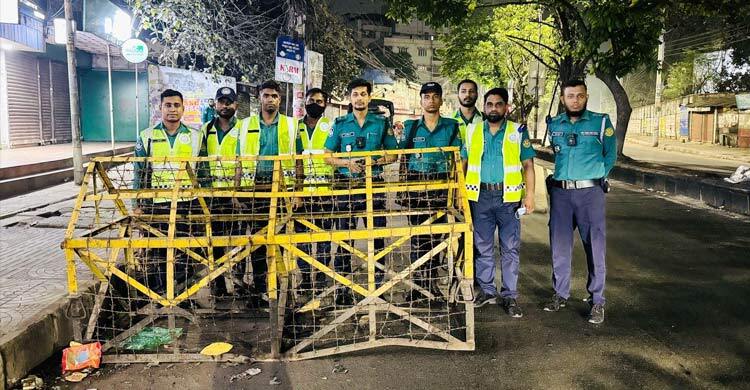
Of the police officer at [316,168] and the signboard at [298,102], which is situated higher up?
the signboard at [298,102]

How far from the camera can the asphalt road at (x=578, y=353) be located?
3674 mm

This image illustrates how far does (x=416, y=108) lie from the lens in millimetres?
45812

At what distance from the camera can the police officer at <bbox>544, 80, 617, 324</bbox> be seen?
4785 mm

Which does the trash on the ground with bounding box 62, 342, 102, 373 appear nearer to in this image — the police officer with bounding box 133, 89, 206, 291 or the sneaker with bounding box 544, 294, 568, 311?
the police officer with bounding box 133, 89, 206, 291

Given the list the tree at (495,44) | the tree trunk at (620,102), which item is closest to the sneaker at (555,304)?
the tree trunk at (620,102)

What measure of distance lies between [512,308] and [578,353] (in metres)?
0.83

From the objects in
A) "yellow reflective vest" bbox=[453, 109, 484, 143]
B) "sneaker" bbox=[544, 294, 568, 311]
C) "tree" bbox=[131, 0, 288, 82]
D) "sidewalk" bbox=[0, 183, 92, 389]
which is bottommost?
"sneaker" bbox=[544, 294, 568, 311]

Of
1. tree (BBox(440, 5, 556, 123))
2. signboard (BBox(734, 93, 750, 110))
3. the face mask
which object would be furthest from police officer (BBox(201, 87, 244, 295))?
signboard (BBox(734, 93, 750, 110))

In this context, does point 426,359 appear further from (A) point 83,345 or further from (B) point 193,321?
(A) point 83,345

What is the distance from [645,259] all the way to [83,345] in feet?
19.4

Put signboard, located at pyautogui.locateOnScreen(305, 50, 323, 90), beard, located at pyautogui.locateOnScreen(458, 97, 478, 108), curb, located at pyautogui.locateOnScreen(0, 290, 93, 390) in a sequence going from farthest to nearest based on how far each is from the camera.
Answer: signboard, located at pyautogui.locateOnScreen(305, 50, 323, 90)
beard, located at pyautogui.locateOnScreen(458, 97, 478, 108)
curb, located at pyautogui.locateOnScreen(0, 290, 93, 390)

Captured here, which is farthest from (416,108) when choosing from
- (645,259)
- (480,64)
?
(645,259)

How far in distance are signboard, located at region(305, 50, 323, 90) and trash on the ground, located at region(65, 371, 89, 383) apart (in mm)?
→ 8667

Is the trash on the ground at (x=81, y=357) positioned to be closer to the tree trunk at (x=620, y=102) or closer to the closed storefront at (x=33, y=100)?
the closed storefront at (x=33, y=100)
